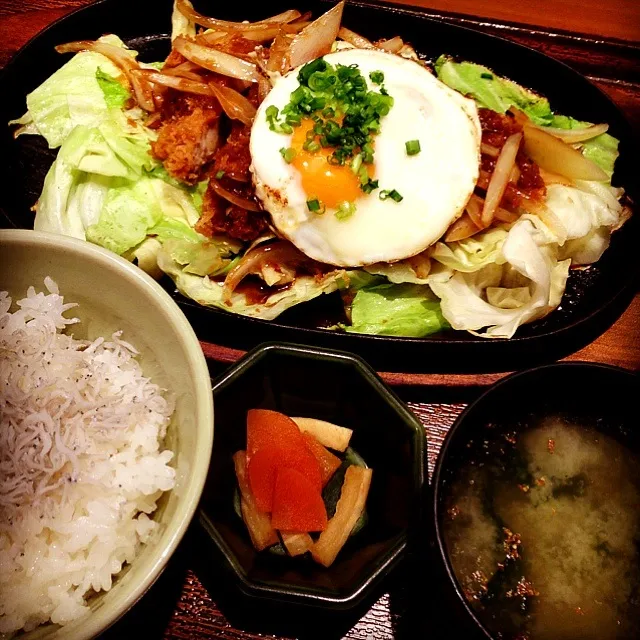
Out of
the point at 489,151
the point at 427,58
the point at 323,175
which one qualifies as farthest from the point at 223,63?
the point at 489,151

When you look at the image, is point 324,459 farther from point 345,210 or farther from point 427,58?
point 427,58

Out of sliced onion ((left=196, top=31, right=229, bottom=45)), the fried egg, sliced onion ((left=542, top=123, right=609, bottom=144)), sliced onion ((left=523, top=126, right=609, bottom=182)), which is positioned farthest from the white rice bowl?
sliced onion ((left=542, top=123, right=609, bottom=144))

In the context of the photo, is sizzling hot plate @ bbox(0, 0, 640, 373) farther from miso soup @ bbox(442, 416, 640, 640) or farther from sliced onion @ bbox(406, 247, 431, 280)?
miso soup @ bbox(442, 416, 640, 640)

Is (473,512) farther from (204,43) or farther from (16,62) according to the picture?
(16,62)

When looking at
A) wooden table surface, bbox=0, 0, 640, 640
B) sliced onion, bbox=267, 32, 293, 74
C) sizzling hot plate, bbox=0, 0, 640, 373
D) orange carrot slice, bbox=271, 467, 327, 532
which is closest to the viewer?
orange carrot slice, bbox=271, 467, 327, 532

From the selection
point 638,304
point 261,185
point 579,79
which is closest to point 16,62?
point 261,185

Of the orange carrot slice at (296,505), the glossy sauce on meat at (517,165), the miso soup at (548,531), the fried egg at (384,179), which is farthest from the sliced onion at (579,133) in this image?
the orange carrot slice at (296,505)

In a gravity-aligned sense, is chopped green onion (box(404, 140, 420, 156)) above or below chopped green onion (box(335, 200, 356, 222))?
above
